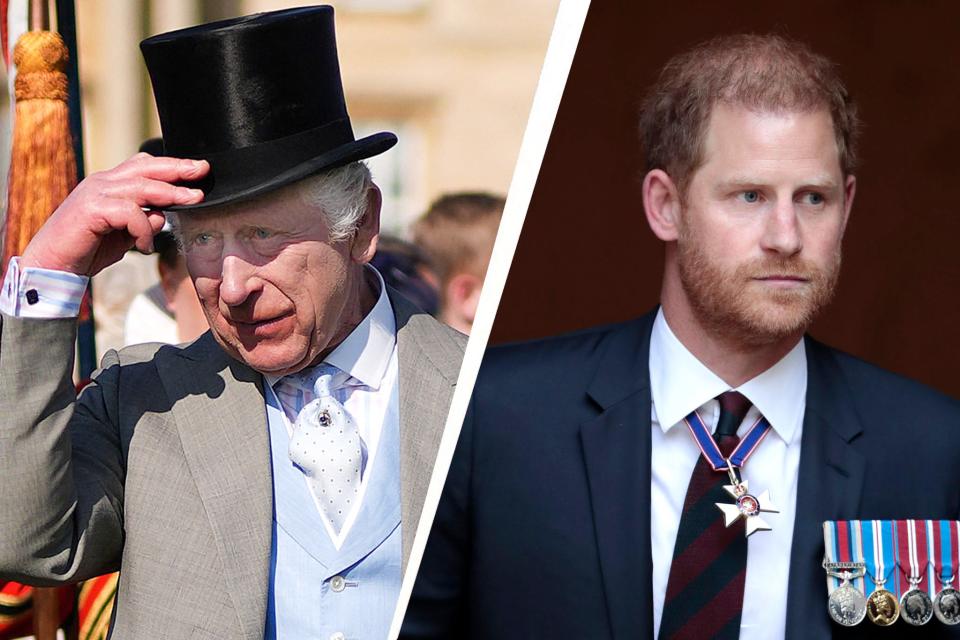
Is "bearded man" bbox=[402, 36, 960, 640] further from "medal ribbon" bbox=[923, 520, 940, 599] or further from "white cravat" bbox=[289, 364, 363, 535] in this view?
"white cravat" bbox=[289, 364, 363, 535]

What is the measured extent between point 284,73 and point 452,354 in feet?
1.68

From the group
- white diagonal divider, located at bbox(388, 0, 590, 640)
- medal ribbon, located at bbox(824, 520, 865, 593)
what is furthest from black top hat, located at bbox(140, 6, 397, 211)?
medal ribbon, located at bbox(824, 520, 865, 593)

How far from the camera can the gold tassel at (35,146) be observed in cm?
215

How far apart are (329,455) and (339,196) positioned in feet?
1.28

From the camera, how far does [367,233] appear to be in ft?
6.30

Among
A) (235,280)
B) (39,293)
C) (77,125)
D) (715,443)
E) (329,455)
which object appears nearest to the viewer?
(39,293)

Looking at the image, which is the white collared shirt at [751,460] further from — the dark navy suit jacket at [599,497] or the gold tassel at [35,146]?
the gold tassel at [35,146]

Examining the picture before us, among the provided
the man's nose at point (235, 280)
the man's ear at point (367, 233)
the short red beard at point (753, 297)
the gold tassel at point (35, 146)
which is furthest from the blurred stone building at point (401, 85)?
the man's nose at point (235, 280)

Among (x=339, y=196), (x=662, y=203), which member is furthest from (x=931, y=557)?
(x=339, y=196)

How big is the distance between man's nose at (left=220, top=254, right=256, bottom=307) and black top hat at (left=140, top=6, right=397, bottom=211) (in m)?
0.09

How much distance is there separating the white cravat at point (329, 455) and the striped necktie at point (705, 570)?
0.51 m

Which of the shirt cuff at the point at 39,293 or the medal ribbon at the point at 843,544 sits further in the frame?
the medal ribbon at the point at 843,544

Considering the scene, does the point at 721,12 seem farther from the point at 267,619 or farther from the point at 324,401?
the point at 267,619

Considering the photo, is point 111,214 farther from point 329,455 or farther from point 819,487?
point 819,487
